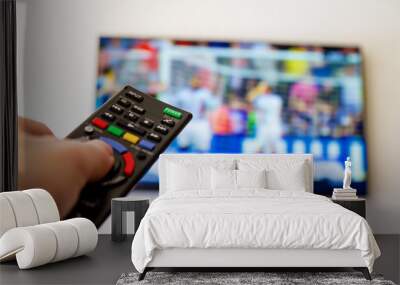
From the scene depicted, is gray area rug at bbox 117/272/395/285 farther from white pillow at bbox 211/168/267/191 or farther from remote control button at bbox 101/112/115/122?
remote control button at bbox 101/112/115/122

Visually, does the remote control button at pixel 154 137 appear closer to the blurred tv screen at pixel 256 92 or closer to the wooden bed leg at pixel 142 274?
the blurred tv screen at pixel 256 92

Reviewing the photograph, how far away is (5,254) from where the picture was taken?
12.5 feet

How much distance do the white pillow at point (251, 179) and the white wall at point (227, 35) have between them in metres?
1.24

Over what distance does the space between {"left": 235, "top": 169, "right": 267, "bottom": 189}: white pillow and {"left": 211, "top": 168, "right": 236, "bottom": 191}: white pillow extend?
0.04 meters

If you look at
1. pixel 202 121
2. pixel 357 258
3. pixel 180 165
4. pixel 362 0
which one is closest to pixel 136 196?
pixel 180 165

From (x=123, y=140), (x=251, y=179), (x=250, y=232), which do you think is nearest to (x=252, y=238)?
(x=250, y=232)

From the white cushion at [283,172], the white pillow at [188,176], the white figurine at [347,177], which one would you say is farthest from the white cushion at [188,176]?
the white figurine at [347,177]

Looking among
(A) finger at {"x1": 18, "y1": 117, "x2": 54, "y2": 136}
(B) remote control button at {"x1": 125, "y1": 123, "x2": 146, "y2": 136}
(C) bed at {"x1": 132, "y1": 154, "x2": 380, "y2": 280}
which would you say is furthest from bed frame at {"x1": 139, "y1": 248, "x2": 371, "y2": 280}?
(A) finger at {"x1": 18, "y1": 117, "x2": 54, "y2": 136}

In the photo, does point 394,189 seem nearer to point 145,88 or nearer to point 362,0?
point 362,0

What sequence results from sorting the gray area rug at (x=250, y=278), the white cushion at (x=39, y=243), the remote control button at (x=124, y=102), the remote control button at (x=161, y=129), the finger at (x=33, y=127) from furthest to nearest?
the finger at (x=33, y=127)
the remote control button at (x=124, y=102)
the remote control button at (x=161, y=129)
the white cushion at (x=39, y=243)
the gray area rug at (x=250, y=278)

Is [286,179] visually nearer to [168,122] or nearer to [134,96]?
[168,122]

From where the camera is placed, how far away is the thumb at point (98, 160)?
16.3ft

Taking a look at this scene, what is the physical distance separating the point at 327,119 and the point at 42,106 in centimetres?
270

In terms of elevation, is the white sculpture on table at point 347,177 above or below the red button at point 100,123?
below
